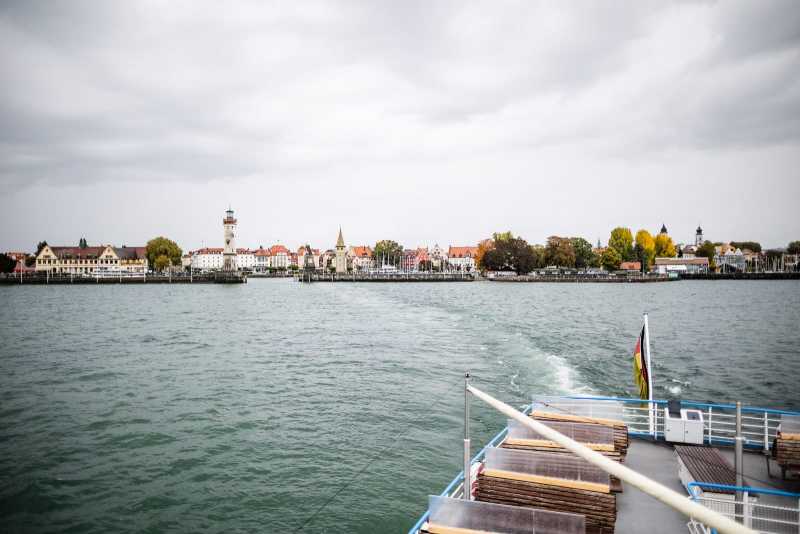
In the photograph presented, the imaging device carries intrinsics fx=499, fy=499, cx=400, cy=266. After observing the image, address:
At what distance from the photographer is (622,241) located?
152m

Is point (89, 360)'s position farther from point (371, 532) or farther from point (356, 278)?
point (356, 278)

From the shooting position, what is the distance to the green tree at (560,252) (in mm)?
157875

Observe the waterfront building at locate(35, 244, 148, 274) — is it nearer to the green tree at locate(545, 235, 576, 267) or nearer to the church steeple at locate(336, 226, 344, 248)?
the church steeple at locate(336, 226, 344, 248)

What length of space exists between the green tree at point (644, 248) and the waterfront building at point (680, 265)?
15.7 meters

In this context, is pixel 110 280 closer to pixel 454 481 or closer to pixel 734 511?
pixel 454 481

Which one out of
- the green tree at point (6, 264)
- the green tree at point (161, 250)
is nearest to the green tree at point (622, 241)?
the green tree at point (161, 250)

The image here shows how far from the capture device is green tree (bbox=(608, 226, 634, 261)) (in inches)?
5994

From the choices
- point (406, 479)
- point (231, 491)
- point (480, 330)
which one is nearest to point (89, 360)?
point (231, 491)

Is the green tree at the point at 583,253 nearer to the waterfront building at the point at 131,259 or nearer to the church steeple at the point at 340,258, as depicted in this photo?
the church steeple at the point at 340,258

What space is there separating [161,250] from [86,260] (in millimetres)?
30361

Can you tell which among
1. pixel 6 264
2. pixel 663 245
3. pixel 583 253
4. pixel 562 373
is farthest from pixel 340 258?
pixel 562 373

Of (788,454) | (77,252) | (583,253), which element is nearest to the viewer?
(788,454)

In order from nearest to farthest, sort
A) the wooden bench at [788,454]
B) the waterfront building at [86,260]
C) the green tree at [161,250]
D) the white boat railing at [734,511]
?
the white boat railing at [734,511], the wooden bench at [788,454], the green tree at [161,250], the waterfront building at [86,260]

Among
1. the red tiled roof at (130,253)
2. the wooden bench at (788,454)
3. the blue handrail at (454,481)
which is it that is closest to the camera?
the blue handrail at (454,481)
